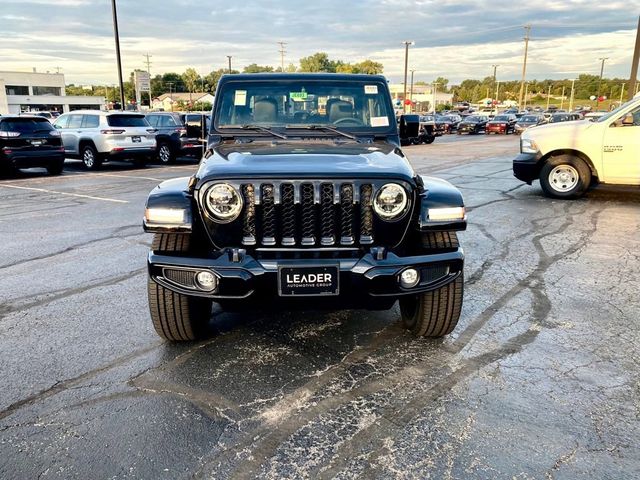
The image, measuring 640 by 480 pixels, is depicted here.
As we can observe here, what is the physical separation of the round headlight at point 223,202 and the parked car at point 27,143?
12577 mm

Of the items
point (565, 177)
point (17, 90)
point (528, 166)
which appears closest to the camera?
point (565, 177)

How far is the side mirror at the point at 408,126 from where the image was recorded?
4961mm

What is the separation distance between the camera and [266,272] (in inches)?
124

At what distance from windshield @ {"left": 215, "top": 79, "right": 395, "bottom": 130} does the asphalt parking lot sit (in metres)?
1.68

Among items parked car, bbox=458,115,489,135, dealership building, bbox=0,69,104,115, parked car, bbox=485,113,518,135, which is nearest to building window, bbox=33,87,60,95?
dealership building, bbox=0,69,104,115

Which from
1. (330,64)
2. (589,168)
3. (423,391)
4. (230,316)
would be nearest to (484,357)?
(423,391)

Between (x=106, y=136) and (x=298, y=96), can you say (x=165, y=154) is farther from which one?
(x=298, y=96)

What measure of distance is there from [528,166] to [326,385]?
8353 mm

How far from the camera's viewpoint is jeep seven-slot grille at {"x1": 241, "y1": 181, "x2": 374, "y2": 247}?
10.5 ft

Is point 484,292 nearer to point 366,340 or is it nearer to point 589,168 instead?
point 366,340

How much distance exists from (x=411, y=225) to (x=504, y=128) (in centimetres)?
3998

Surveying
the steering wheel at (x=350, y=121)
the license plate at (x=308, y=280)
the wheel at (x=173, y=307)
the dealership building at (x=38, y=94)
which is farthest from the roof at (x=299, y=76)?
the dealership building at (x=38, y=94)

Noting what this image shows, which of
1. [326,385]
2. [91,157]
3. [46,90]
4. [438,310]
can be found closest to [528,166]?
[438,310]

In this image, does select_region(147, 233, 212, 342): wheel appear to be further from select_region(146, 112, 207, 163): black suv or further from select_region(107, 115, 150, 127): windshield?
select_region(146, 112, 207, 163): black suv
